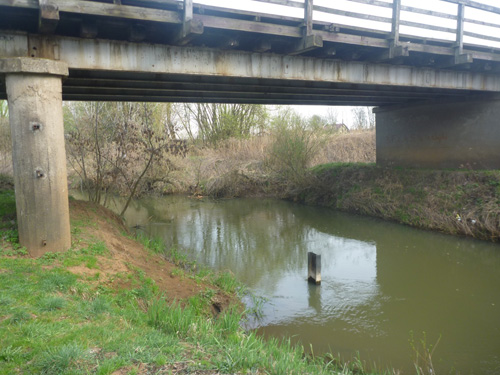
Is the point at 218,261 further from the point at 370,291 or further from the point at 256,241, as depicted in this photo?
the point at 370,291

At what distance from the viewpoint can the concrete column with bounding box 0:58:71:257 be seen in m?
6.77

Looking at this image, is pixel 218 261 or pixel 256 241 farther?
pixel 256 241

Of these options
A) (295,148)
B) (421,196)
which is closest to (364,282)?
(421,196)

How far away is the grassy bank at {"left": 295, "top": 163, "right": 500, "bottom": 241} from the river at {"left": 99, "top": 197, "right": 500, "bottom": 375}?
1.94 feet

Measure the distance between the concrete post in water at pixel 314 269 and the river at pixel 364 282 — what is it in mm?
191

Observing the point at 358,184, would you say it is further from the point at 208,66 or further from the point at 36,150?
the point at 36,150

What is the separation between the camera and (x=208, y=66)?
30.8ft

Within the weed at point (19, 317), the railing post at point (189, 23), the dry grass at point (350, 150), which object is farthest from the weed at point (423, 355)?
the dry grass at point (350, 150)

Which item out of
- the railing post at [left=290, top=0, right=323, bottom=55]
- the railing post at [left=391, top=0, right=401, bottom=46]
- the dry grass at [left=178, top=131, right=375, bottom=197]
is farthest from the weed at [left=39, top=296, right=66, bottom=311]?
the dry grass at [left=178, top=131, right=375, bottom=197]

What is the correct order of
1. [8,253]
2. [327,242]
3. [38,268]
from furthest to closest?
[327,242] < [8,253] < [38,268]

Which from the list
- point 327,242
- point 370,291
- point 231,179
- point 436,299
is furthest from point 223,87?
point 231,179

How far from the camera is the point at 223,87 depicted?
38.5ft

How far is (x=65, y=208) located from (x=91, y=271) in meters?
1.54

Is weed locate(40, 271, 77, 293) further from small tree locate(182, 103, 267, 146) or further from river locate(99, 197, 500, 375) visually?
small tree locate(182, 103, 267, 146)
